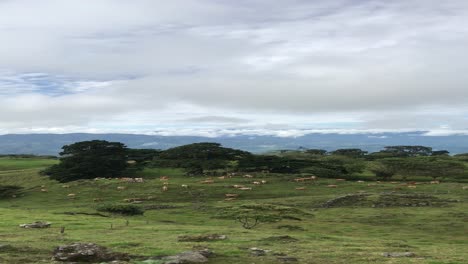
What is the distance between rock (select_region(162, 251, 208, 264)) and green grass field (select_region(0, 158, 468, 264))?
2.99 feet

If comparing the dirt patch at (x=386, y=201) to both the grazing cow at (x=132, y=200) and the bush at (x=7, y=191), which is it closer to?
the grazing cow at (x=132, y=200)

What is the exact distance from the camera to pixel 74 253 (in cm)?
1872

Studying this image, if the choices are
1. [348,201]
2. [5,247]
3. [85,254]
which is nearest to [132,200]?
[348,201]

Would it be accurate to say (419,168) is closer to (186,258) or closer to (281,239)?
(281,239)

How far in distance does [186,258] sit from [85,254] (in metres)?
4.27

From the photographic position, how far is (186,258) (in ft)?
60.5

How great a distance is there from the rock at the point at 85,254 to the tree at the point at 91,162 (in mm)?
78304

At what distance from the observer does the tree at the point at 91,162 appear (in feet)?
310

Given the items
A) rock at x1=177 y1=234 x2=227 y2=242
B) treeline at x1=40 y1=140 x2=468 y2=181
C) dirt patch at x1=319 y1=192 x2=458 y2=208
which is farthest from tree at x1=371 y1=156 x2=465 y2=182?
rock at x1=177 y1=234 x2=227 y2=242

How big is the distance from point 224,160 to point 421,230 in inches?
2571

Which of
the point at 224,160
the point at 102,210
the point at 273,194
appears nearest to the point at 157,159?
the point at 224,160

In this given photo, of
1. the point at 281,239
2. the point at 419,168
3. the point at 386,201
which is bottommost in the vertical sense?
the point at 386,201

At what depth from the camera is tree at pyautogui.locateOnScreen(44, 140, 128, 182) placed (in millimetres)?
94625

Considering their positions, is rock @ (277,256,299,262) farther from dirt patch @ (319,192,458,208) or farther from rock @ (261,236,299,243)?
dirt patch @ (319,192,458,208)
